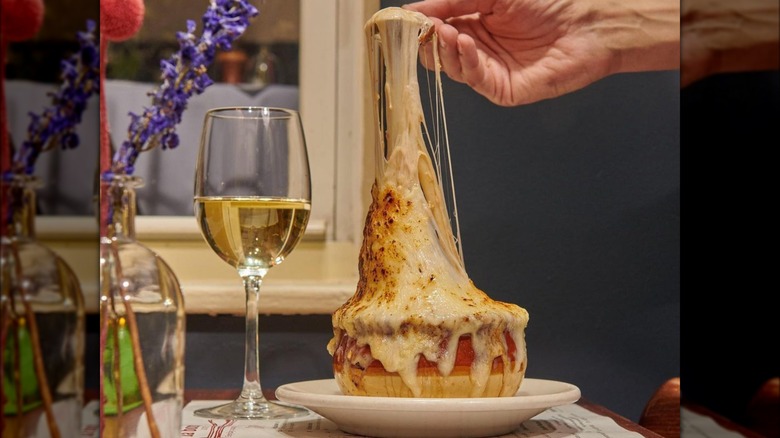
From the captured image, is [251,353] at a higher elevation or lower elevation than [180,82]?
lower

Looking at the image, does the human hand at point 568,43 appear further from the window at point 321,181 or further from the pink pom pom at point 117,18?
the pink pom pom at point 117,18

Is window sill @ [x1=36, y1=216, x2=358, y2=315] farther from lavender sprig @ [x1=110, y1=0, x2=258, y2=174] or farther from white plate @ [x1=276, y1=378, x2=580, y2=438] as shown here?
white plate @ [x1=276, y1=378, x2=580, y2=438]

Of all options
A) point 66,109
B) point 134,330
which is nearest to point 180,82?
point 134,330

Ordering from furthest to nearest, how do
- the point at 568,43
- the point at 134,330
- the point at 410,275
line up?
the point at 568,43, the point at 410,275, the point at 134,330

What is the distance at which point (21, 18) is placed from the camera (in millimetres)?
206

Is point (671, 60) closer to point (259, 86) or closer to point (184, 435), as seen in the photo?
point (259, 86)

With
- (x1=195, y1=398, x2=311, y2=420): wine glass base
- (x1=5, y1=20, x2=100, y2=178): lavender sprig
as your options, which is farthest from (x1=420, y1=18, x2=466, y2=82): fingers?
(x1=5, y1=20, x2=100, y2=178): lavender sprig

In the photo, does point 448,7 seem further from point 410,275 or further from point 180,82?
point 410,275

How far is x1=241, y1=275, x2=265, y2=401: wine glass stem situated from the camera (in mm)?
853

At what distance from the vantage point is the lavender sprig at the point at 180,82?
2.53 feet

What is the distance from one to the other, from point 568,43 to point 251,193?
640 mm

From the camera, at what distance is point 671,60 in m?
1.33

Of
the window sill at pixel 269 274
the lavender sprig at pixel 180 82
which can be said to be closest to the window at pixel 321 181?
the window sill at pixel 269 274

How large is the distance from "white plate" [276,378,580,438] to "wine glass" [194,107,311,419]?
278 millimetres
